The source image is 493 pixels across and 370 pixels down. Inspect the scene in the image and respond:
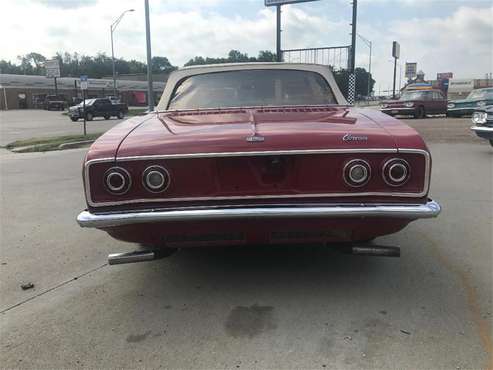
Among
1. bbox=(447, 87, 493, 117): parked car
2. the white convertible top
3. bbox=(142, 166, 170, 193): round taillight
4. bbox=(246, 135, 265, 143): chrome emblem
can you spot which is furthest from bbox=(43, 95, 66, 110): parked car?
bbox=(246, 135, 265, 143): chrome emblem

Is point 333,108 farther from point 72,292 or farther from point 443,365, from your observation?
point 72,292

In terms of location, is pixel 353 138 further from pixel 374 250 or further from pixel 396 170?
pixel 374 250

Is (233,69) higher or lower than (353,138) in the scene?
higher

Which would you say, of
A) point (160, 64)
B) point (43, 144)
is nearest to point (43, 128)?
point (43, 144)

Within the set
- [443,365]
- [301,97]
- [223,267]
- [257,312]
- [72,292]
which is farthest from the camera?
[301,97]

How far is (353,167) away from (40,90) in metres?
72.3

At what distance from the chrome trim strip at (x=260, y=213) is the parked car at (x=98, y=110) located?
28967 mm

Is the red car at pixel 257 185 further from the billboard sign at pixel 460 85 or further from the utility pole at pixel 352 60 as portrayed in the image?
the billboard sign at pixel 460 85

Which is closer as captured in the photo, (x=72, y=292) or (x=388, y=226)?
(x=388, y=226)

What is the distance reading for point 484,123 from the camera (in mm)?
9906

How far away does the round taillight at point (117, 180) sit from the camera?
9.05 ft

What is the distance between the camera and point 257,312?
2990mm

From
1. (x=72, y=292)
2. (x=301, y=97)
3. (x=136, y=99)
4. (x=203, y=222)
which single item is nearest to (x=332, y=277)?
(x=203, y=222)

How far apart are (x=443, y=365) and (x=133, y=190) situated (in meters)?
1.98
